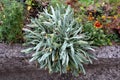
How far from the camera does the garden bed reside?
3.80 metres

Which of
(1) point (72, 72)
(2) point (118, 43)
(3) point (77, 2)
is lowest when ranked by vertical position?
(1) point (72, 72)

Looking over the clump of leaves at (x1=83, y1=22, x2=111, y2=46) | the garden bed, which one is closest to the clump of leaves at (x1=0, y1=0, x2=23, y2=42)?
the garden bed

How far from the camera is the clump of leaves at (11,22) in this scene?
12.2 feet

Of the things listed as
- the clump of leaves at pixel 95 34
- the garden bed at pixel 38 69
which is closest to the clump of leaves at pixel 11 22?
the garden bed at pixel 38 69

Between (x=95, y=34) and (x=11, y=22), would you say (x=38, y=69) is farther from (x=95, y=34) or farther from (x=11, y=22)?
(x=95, y=34)

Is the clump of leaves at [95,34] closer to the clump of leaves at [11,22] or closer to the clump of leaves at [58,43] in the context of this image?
the clump of leaves at [58,43]

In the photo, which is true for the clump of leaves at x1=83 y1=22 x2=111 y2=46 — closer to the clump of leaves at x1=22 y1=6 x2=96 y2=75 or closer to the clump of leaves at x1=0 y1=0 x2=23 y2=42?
the clump of leaves at x1=22 y1=6 x2=96 y2=75

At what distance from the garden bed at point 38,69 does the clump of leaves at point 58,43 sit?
19 centimetres

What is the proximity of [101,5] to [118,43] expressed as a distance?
2.07ft

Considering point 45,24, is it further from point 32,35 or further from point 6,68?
point 6,68

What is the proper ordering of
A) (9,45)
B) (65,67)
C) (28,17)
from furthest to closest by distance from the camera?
(28,17), (9,45), (65,67)

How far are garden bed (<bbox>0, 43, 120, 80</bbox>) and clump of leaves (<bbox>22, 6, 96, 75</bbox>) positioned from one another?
7.3 inches

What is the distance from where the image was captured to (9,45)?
387cm

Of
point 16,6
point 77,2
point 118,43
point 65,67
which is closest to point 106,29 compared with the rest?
point 118,43
